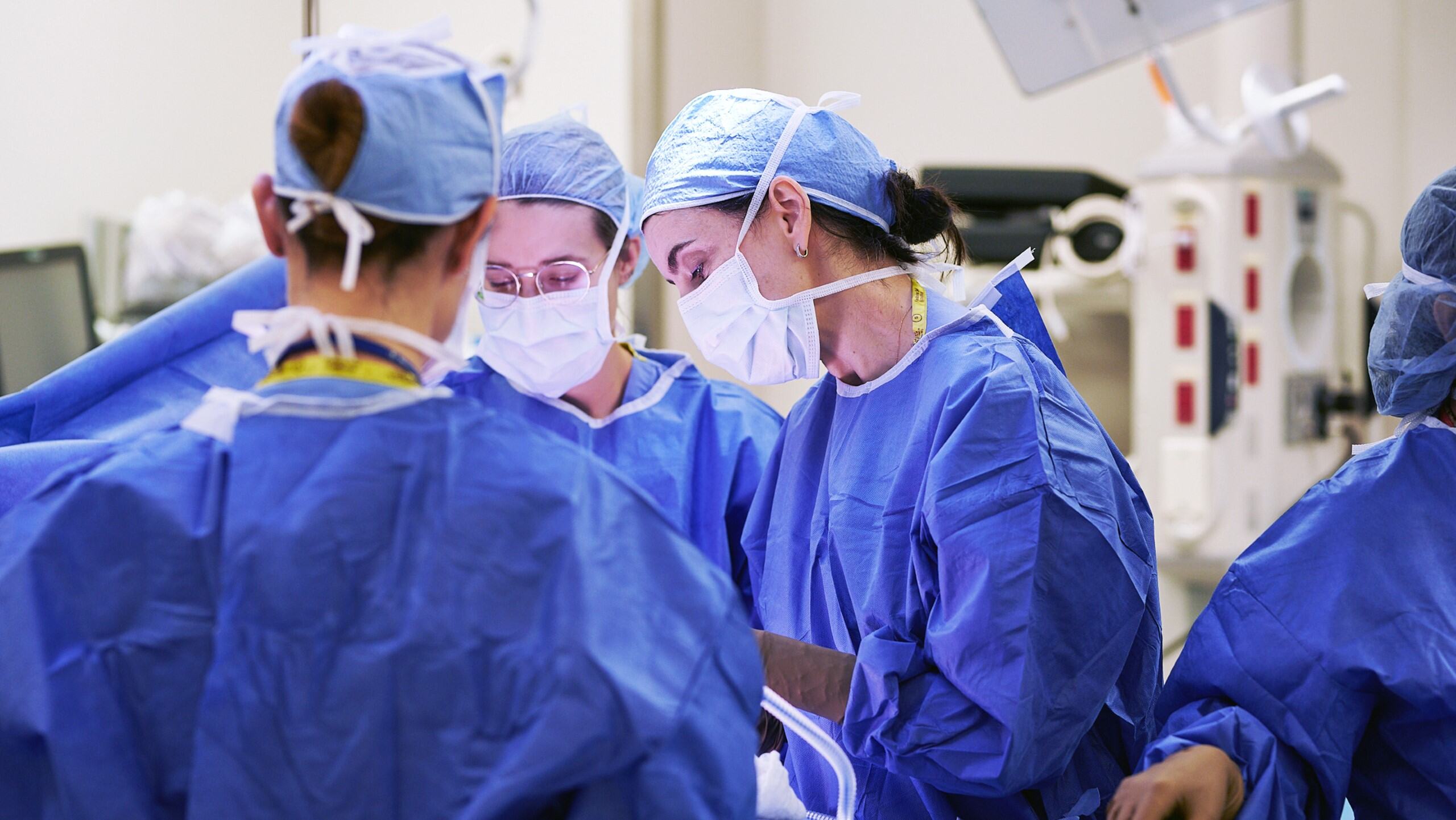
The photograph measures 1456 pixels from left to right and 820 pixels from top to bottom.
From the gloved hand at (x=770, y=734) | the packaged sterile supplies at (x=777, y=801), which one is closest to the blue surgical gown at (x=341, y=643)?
the packaged sterile supplies at (x=777, y=801)

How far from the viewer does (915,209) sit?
137 cm

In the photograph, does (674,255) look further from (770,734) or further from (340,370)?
(340,370)

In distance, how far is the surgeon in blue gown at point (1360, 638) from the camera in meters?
1.09

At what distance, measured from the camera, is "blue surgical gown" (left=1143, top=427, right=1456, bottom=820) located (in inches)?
43.1

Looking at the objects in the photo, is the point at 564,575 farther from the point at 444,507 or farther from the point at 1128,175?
the point at 1128,175

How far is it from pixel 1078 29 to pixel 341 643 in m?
1.97

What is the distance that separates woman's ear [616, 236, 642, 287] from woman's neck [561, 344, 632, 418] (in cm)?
10

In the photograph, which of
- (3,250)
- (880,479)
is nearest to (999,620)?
(880,479)

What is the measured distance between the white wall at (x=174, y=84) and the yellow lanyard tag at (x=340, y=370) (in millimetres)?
2189

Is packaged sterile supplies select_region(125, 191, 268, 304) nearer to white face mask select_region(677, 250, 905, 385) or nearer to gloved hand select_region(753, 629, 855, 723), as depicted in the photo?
white face mask select_region(677, 250, 905, 385)

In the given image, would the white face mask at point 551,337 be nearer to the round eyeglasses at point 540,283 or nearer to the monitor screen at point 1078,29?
the round eyeglasses at point 540,283

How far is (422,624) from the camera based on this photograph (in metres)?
0.74

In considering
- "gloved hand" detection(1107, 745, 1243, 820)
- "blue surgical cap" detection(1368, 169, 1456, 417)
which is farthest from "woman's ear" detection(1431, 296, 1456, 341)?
"gloved hand" detection(1107, 745, 1243, 820)

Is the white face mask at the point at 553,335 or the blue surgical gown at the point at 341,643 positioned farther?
the white face mask at the point at 553,335
